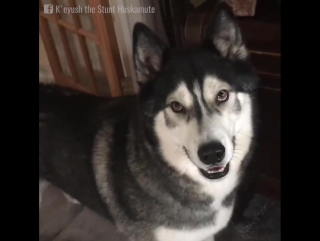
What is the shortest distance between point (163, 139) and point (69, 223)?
103 centimetres

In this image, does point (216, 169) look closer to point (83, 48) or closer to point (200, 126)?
point (200, 126)

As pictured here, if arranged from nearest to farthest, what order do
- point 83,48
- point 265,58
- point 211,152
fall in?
1. point 211,152
2. point 265,58
3. point 83,48

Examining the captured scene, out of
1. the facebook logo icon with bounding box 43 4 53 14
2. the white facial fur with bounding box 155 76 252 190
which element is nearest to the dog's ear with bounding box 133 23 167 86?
the white facial fur with bounding box 155 76 252 190

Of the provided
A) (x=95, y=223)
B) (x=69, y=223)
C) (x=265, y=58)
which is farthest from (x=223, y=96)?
(x=69, y=223)

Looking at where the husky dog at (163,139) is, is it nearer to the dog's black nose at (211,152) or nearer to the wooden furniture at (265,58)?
the dog's black nose at (211,152)

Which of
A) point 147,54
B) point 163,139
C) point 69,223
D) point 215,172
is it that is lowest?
point 69,223

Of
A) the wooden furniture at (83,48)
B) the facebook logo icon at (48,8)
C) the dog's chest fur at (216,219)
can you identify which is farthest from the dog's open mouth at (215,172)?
the facebook logo icon at (48,8)

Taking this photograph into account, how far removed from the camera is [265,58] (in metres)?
1.30

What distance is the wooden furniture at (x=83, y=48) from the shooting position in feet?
6.00

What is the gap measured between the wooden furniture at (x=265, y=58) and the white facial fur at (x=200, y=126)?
19 cm

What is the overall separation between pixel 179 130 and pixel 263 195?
0.91m

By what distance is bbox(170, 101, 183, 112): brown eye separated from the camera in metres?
1.13

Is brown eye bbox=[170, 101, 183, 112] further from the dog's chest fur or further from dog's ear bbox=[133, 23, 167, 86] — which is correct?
the dog's chest fur

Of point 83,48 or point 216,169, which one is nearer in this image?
point 216,169
